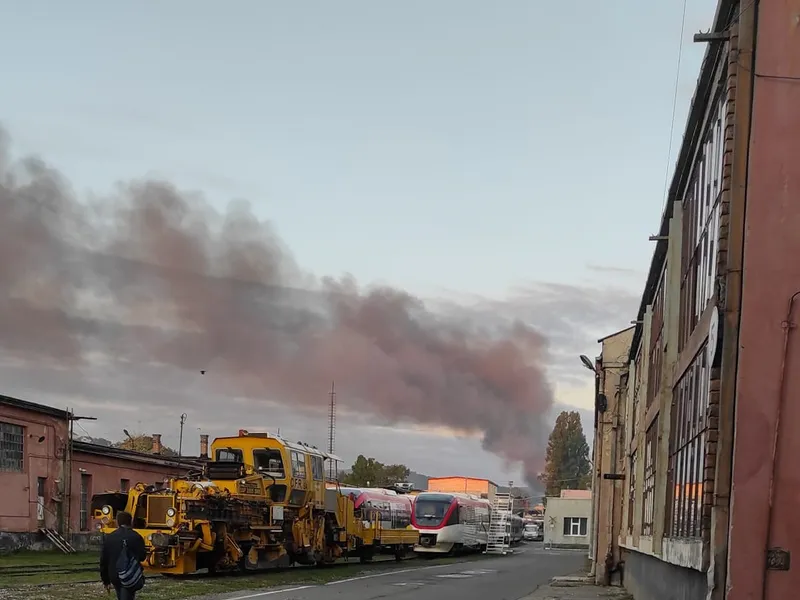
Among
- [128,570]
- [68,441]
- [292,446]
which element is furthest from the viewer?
[68,441]

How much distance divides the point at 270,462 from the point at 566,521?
55848mm

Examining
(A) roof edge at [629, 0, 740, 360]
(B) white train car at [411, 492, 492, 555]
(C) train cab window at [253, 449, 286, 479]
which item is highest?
(A) roof edge at [629, 0, 740, 360]

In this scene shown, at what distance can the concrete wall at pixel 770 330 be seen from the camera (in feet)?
30.7

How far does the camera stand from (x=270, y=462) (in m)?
29.7

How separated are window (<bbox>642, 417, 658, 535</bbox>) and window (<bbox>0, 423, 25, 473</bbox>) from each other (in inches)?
882

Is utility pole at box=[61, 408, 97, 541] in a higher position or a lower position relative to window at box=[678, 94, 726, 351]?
lower

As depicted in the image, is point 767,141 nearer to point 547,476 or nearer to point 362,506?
point 362,506

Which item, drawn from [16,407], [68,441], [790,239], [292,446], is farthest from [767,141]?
[68,441]

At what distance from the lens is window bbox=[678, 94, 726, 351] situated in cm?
1135

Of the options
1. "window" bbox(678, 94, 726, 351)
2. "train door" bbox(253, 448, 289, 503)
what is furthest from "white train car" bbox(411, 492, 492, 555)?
"window" bbox(678, 94, 726, 351)

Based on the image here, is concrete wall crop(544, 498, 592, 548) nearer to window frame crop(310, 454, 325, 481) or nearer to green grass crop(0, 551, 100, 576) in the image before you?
green grass crop(0, 551, 100, 576)

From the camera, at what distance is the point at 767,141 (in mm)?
9797

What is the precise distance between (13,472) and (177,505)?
13305 millimetres

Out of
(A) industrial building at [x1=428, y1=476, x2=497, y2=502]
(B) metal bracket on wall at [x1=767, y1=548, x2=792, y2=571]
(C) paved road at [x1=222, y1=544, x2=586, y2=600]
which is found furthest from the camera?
(A) industrial building at [x1=428, y1=476, x2=497, y2=502]
